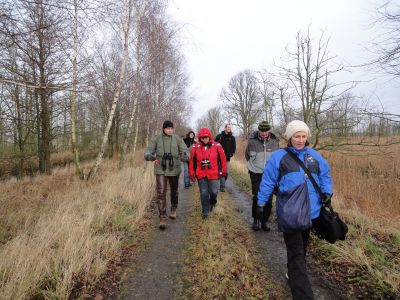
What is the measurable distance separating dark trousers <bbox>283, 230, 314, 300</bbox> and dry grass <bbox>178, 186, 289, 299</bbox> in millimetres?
403

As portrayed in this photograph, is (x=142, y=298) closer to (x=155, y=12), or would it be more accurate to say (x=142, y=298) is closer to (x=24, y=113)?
(x=155, y=12)

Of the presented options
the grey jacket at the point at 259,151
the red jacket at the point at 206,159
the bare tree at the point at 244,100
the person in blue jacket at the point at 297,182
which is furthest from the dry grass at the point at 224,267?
the bare tree at the point at 244,100

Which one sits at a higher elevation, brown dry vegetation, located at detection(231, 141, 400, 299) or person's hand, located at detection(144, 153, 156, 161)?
person's hand, located at detection(144, 153, 156, 161)

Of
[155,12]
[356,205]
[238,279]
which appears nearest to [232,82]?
[155,12]

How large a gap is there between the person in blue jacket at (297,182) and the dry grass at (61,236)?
2.37m

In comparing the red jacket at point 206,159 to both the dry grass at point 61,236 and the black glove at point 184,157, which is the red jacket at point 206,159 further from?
the dry grass at point 61,236

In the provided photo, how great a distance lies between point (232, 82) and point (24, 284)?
44.1 metres

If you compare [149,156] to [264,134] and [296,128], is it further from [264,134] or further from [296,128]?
[296,128]

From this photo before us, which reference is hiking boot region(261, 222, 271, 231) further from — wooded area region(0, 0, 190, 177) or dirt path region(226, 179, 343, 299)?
wooded area region(0, 0, 190, 177)

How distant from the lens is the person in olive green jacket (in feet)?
18.3

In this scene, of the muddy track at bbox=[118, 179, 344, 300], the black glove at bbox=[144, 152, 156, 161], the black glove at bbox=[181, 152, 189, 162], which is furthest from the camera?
the black glove at bbox=[181, 152, 189, 162]

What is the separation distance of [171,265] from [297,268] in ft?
6.07

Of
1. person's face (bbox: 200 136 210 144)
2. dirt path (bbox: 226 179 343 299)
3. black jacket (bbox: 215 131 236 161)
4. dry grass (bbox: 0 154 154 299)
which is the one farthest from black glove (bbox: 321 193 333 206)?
black jacket (bbox: 215 131 236 161)

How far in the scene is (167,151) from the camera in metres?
5.68
